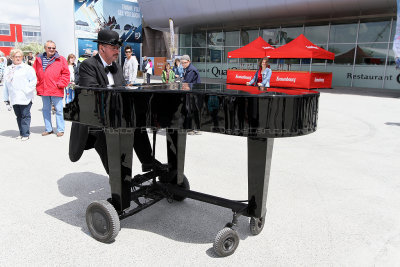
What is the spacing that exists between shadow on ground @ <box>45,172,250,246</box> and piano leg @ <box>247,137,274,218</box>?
41 centimetres

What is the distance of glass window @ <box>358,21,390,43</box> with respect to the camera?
731 inches

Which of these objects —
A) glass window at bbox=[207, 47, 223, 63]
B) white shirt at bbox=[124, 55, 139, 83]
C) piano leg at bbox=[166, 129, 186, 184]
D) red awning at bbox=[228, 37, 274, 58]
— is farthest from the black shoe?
glass window at bbox=[207, 47, 223, 63]

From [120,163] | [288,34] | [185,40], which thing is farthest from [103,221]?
[185,40]

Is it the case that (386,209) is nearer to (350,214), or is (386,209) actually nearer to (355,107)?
(350,214)

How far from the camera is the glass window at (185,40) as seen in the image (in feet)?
92.6

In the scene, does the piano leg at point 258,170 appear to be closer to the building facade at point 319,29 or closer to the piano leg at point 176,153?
the piano leg at point 176,153

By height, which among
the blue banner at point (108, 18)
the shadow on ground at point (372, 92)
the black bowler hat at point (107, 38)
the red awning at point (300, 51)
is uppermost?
the blue banner at point (108, 18)

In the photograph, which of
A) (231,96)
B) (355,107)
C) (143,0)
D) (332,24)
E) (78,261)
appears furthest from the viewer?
(143,0)

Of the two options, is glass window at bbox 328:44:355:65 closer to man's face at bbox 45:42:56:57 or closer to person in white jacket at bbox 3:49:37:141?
man's face at bbox 45:42:56:57

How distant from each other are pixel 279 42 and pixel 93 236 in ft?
72.7

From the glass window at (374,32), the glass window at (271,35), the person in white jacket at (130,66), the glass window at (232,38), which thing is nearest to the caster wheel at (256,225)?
the person in white jacket at (130,66)

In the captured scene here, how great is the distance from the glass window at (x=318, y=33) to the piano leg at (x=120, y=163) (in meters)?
20.8

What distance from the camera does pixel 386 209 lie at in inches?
140

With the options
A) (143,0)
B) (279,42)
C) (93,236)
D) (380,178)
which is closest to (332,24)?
(279,42)
